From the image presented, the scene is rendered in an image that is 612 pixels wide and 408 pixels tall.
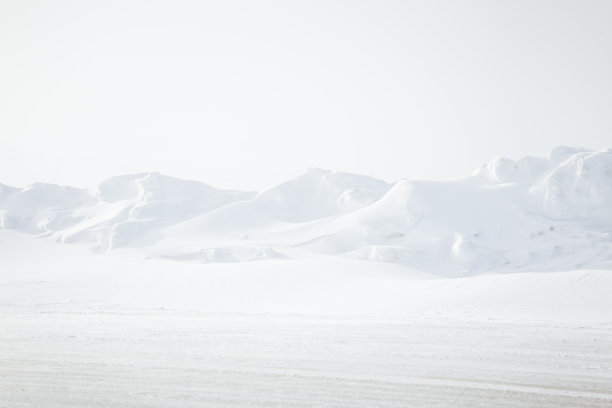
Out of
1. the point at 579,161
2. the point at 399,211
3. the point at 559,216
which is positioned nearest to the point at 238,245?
the point at 399,211

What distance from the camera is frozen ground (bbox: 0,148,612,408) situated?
8.45 metres

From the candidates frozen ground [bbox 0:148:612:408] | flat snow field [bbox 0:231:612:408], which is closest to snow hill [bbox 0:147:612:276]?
frozen ground [bbox 0:148:612:408]

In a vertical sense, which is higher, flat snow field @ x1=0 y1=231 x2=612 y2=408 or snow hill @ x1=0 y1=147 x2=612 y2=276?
snow hill @ x1=0 y1=147 x2=612 y2=276

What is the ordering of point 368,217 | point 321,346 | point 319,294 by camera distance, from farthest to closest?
point 368,217 < point 319,294 < point 321,346

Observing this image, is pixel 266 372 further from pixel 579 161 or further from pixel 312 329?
pixel 579 161

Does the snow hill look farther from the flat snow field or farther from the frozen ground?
the flat snow field

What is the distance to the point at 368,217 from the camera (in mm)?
50438

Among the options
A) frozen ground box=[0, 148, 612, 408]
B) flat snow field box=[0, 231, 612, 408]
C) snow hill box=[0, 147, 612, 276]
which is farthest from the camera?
snow hill box=[0, 147, 612, 276]

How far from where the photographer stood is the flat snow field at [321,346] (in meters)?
7.87

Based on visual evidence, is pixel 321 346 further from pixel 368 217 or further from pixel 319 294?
pixel 368 217

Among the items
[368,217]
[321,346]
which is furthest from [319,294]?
[368,217]

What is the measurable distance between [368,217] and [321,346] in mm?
39179

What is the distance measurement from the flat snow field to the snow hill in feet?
61.4

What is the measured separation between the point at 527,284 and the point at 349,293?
799cm
